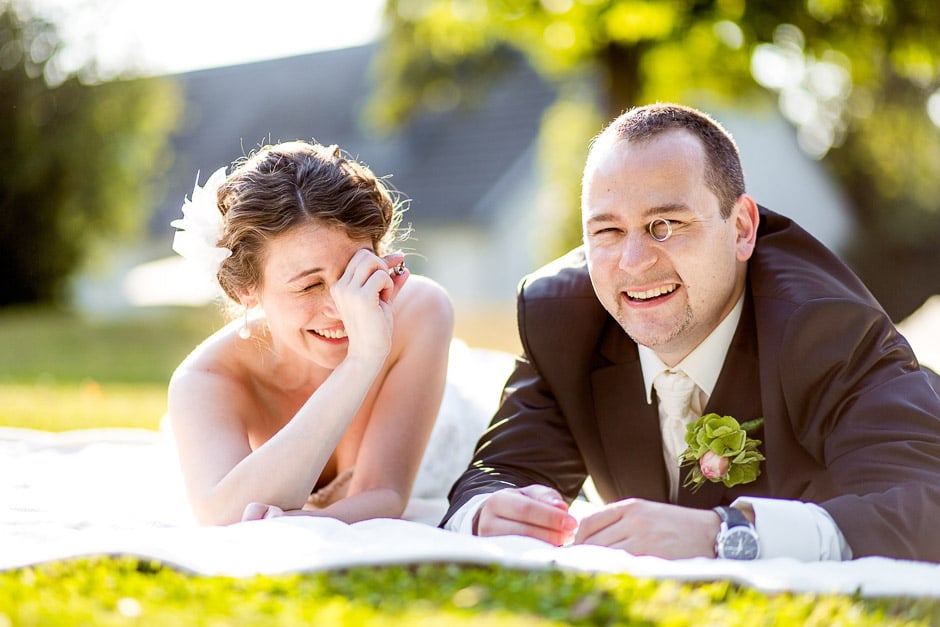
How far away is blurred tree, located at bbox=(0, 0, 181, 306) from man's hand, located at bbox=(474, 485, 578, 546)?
18699 millimetres

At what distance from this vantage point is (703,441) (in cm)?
342

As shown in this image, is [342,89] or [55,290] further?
[342,89]

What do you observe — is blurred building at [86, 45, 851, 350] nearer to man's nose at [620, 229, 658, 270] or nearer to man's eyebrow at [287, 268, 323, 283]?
man's eyebrow at [287, 268, 323, 283]

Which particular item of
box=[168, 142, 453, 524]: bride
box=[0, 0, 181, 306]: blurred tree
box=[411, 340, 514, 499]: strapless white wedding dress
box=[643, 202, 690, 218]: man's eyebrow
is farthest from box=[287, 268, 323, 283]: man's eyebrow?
box=[0, 0, 181, 306]: blurred tree

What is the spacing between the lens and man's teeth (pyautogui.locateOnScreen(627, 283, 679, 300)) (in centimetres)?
343

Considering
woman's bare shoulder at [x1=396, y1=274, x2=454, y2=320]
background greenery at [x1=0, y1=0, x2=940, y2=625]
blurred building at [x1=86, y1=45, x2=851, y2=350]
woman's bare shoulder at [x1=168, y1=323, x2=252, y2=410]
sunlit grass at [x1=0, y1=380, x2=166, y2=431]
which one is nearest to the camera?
background greenery at [x1=0, y1=0, x2=940, y2=625]

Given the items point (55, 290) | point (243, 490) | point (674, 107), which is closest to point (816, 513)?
point (674, 107)

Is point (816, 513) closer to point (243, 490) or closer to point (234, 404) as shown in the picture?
point (243, 490)

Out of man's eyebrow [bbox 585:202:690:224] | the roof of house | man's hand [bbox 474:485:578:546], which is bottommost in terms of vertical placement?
man's hand [bbox 474:485:578:546]

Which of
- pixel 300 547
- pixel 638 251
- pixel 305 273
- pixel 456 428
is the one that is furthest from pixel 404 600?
pixel 456 428

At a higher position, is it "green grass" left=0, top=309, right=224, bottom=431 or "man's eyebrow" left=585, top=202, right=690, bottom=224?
"green grass" left=0, top=309, right=224, bottom=431

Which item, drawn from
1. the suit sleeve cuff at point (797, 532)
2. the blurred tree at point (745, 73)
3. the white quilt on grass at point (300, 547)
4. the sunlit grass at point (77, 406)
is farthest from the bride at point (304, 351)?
the blurred tree at point (745, 73)

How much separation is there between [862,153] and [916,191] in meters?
2.21

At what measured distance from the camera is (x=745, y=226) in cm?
357
